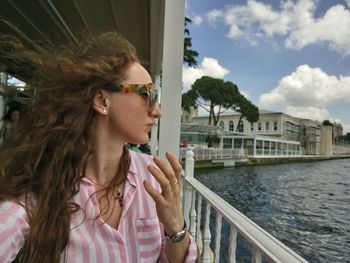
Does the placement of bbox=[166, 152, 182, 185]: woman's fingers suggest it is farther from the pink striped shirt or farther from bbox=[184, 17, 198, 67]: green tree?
bbox=[184, 17, 198, 67]: green tree

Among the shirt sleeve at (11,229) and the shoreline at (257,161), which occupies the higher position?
the shirt sleeve at (11,229)

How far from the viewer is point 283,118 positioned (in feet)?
171

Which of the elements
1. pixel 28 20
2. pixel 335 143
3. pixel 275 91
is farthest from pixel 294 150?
pixel 28 20

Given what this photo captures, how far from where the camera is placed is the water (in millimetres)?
8836

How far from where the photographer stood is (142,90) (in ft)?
2.68

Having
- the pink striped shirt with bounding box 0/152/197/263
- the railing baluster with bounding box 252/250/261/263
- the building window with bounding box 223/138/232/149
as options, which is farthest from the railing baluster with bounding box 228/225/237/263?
the building window with bounding box 223/138/232/149

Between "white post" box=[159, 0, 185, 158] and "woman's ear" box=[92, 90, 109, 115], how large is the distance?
1.51 meters

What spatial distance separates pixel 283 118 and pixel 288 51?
465 inches

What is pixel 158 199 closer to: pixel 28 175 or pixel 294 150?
pixel 28 175

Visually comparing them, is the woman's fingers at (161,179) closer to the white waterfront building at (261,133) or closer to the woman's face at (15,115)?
the woman's face at (15,115)

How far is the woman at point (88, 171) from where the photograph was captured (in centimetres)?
68

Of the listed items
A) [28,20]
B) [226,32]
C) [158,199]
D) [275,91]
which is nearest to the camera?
[158,199]

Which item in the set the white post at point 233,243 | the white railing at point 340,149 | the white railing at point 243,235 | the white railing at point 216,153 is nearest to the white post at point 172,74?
the white railing at point 243,235

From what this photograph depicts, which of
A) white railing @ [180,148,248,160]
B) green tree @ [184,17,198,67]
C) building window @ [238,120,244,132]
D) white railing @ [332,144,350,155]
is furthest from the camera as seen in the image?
white railing @ [332,144,350,155]
